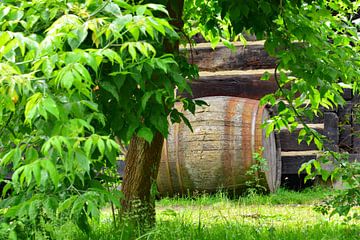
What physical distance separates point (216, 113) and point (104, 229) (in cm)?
338

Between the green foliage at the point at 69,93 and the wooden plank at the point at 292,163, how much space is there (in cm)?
576

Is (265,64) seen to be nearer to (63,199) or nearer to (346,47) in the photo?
(346,47)

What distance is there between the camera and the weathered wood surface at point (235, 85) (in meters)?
8.99

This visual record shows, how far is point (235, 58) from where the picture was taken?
912cm

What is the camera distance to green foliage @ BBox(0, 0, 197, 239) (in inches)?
93.0

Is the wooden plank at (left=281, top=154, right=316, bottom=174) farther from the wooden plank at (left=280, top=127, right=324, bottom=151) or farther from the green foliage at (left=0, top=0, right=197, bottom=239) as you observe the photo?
the green foliage at (left=0, top=0, right=197, bottom=239)

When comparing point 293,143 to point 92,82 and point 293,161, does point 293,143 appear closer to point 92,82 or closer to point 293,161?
point 293,161

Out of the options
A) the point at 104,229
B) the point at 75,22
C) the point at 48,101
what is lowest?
the point at 104,229

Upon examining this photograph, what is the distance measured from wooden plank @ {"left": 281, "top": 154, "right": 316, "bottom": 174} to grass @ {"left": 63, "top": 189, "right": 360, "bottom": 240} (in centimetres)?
48

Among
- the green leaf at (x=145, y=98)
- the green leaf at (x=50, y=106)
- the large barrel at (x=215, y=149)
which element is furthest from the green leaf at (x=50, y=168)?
the large barrel at (x=215, y=149)

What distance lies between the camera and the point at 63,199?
9.85 ft

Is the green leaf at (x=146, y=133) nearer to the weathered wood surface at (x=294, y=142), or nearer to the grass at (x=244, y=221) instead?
the grass at (x=244, y=221)

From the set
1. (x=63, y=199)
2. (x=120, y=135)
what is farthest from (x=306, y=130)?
(x=63, y=199)

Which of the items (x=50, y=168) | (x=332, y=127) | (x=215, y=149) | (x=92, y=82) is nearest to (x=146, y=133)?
(x=92, y=82)
